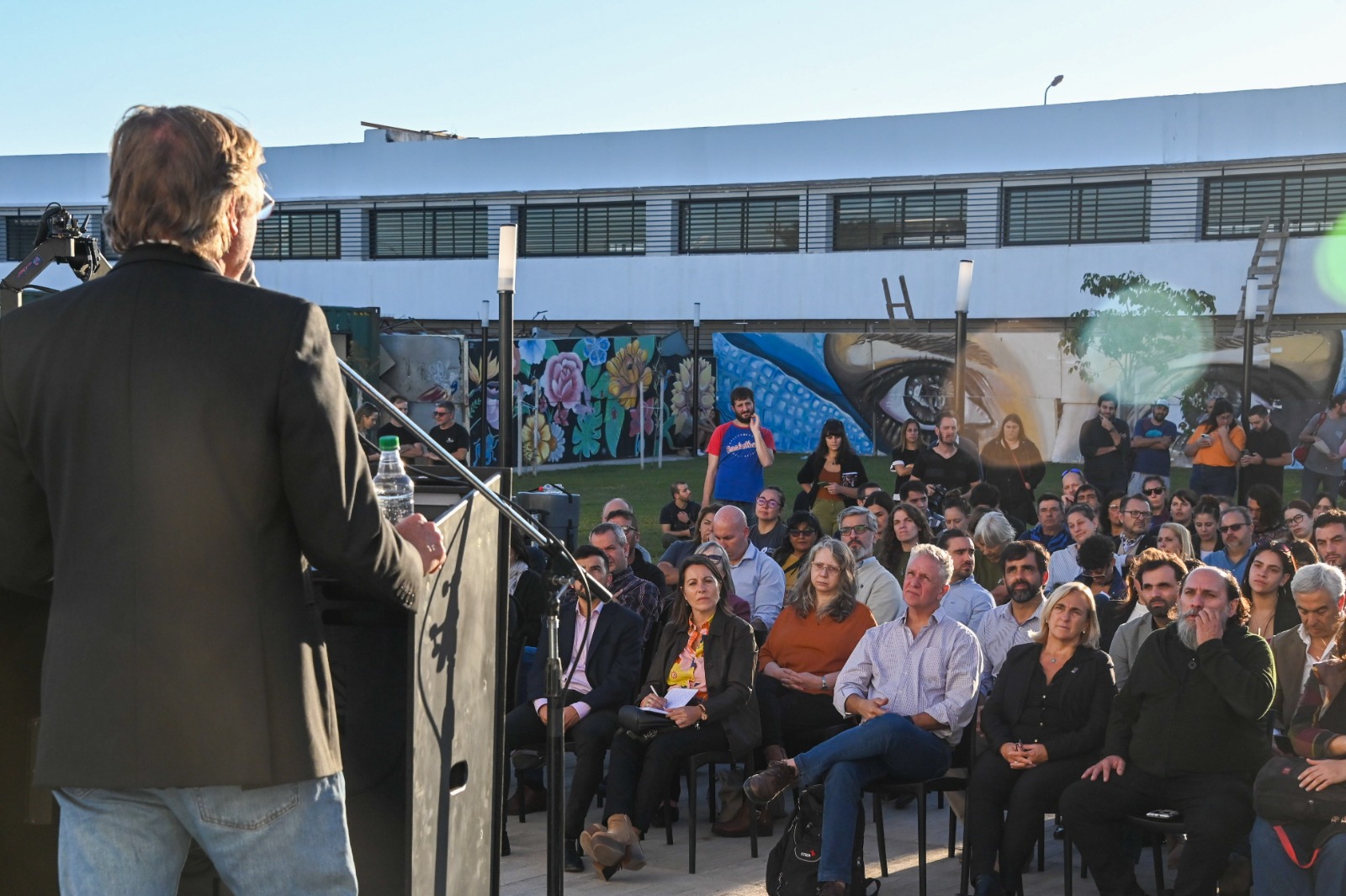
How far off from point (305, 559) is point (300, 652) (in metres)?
0.17

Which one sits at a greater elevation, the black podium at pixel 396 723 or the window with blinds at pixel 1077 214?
the window with blinds at pixel 1077 214

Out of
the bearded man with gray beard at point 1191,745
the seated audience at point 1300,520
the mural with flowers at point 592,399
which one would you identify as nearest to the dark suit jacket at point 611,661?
the bearded man with gray beard at point 1191,745

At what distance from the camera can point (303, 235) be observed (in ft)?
122

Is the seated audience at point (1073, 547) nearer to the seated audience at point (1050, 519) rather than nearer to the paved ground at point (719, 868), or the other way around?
the seated audience at point (1050, 519)

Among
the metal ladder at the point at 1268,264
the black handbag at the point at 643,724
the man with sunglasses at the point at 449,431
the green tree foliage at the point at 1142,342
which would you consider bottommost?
the black handbag at the point at 643,724

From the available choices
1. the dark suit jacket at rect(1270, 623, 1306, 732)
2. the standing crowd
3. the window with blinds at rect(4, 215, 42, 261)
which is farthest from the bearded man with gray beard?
the window with blinds at rect(4, 215, 42, 261)

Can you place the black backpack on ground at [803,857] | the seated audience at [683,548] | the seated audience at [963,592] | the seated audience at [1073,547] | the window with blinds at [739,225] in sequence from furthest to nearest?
the window with blinds at [739,225] < the seated audience at [683,548] < the seated audience at [1073,547] < the seated audience at [963,592] < the black backpack on ground at [803,857]

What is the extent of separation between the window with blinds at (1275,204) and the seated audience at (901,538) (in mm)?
21250

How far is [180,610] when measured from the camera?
2.07 m

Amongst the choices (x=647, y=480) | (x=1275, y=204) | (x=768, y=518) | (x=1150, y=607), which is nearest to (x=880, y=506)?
(x=768, y=518)

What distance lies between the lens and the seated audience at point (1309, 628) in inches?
230

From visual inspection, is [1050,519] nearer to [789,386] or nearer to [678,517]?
[678,517]

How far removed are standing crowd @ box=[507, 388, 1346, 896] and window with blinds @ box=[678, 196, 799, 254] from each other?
24.3 metres

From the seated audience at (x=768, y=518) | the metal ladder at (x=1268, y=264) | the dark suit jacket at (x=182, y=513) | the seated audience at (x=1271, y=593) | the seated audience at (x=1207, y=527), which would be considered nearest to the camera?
the dark suit jacket at (x=182, y=513)
